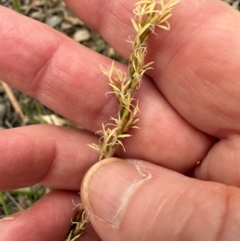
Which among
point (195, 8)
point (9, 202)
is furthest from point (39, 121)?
point (195, 8)

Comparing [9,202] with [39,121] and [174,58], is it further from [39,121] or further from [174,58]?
[174,58]

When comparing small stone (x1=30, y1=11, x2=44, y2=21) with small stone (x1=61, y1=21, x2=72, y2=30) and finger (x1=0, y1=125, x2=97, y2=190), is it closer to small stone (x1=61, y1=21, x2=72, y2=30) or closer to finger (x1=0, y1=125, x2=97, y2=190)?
small stone (x1=61, y1=21, x2=72, y2=30)

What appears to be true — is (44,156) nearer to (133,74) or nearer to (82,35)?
(133,74)

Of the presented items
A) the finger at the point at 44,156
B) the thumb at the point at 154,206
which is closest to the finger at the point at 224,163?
the thumb at the point at 154,206

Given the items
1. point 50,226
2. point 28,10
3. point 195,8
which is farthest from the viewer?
point 28,10

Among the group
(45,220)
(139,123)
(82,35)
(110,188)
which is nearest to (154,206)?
(110,188)
